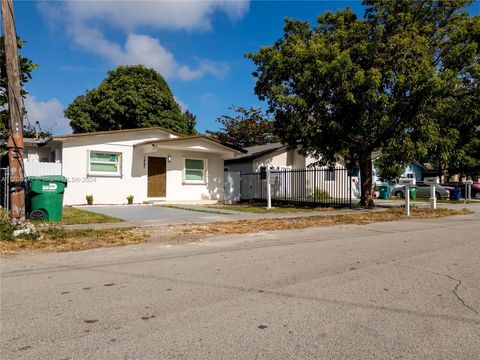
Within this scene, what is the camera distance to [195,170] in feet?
71.8

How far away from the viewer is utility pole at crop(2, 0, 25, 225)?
29.3 ft

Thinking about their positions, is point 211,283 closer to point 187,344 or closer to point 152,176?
point 187,344

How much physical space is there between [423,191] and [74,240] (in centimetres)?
3129

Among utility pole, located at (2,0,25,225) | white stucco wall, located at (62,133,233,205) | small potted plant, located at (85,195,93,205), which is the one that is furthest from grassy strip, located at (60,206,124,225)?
white stucco wall, located at (62,133,233,205)

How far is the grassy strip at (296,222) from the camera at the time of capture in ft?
37.4

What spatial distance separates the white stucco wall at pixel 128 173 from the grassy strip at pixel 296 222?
831 centimetres

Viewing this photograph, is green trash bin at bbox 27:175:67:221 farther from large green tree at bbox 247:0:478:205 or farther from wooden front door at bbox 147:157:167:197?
large green tree at bbox 247:0:478:205

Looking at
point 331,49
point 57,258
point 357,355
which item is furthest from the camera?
point 331,49

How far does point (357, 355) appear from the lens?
334 cm

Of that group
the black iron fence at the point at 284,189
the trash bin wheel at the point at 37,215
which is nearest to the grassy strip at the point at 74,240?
the trash bin wheel at the point at 37,215

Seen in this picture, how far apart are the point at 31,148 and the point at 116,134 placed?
18.0 feet

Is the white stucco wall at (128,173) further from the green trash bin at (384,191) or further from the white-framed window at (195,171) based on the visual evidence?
the green trash bin at (384,191)

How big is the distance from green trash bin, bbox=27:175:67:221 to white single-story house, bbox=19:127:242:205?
6214 millimetres

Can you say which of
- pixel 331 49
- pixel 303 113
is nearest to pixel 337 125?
pixel 303 113
